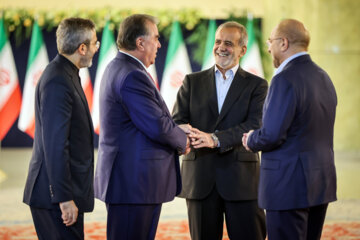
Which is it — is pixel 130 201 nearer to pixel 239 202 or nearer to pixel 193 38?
pixel 239 202

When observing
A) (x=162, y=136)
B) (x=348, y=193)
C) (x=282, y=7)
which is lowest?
(x=348, y=193)

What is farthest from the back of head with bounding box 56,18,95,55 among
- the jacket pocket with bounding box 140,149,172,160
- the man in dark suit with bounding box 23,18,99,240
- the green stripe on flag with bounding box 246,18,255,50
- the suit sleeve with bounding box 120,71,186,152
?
the green stripe on flag with bounding box 246,18,255,50

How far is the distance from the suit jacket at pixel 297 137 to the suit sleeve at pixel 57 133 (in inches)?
38.7

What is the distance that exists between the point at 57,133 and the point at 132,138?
1.51 ft

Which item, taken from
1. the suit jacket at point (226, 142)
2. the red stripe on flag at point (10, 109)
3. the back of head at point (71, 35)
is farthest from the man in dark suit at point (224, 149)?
the red stripe on flag at point (10, 109)

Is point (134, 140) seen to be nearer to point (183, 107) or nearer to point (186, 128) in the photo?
point (186, 128)

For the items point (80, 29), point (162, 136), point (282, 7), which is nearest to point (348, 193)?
point (282, 7)

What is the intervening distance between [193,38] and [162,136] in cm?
770

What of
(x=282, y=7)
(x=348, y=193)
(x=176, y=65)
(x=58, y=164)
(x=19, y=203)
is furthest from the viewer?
(x=282, y=7)

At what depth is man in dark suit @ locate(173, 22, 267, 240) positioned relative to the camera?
3189 millimetres

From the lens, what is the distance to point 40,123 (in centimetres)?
248

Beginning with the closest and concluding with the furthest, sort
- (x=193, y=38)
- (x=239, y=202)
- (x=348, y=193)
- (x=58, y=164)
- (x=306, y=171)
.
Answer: (x=58, y=164) → (x=306, y=171) → (x=239, y=202) → (x=348, y=193) → (x=193, y=38)

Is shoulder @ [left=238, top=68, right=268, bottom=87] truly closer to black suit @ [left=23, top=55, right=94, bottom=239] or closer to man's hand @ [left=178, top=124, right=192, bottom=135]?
man's hand @ [left=178, top=124, right=192, bottom=135]

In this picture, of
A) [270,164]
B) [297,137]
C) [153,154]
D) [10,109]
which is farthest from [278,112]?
[10,109]
